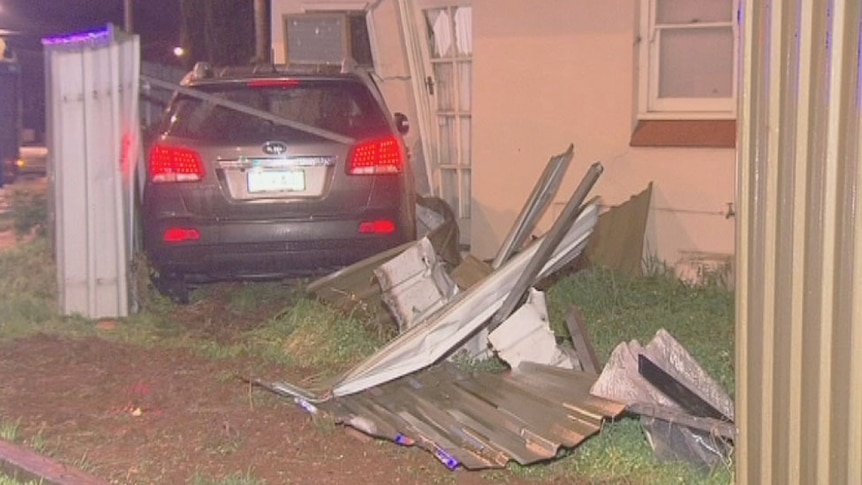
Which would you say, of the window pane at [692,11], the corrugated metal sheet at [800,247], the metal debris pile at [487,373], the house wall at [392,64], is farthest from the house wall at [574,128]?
the corrugated metal sheet at [800,247]

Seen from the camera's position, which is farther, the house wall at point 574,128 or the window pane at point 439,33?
the window pane at point 439,33

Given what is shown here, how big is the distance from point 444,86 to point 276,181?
3229 millimetres

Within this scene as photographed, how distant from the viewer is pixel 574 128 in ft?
30.6

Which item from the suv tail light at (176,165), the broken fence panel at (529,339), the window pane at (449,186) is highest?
the suv tail light at (176,165)

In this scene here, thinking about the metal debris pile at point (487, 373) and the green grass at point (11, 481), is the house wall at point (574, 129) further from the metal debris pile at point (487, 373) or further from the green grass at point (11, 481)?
the green grass at point (11, 481)

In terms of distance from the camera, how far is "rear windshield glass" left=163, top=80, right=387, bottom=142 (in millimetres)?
7996

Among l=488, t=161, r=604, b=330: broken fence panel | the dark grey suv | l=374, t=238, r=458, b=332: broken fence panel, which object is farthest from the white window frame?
l=488, t=161, r=604, b=330: broken fence panel

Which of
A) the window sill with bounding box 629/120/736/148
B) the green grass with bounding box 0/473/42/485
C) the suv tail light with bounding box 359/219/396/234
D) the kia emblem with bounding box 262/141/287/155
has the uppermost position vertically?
the window sill with bounding box 629/120/736/148

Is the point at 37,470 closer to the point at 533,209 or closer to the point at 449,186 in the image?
the point at 533,209

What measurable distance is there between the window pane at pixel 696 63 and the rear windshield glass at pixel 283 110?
2.39 m

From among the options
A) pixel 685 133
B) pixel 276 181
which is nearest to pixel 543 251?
pixel 276 181

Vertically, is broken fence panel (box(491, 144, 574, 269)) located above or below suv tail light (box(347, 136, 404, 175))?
below

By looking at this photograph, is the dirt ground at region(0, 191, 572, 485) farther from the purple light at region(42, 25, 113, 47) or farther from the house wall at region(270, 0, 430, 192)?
the house wall at region(270, 0, 430, 192)

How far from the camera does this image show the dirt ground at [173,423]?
17.4 ft
